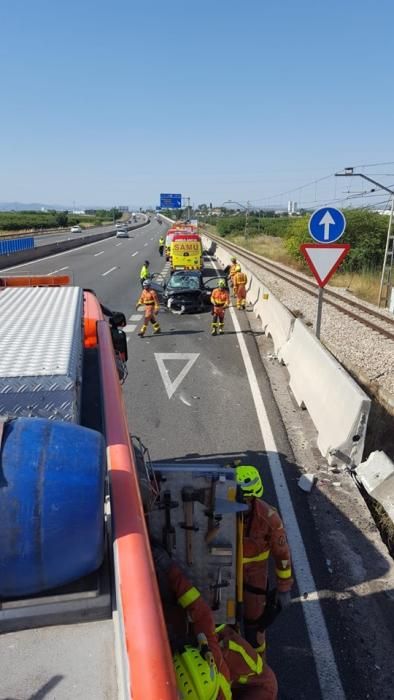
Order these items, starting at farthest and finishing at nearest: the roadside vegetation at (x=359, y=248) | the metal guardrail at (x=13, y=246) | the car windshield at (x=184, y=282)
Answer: the metal guardrail at (x=13, y=246) < the roadside vegetation at (x=359, y=248) < the car windshield at (x=184, y=282)

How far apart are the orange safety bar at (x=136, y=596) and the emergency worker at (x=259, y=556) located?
87 cm

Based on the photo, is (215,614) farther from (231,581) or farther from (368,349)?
(368,349)

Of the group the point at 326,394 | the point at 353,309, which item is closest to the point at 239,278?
the point at 353,309

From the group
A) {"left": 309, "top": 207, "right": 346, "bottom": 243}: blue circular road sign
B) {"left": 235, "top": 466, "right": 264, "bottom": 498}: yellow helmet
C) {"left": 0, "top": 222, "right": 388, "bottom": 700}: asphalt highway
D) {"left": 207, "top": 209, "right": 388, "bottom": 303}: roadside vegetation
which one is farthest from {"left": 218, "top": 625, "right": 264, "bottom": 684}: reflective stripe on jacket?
{"left": 207, "top": 209, "right": 388, "bottom": 303}: roadside vegetation

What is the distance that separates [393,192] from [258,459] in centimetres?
1402

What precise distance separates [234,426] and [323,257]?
2.72m

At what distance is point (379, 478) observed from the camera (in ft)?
17.7

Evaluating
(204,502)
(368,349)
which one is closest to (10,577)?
(204,502)

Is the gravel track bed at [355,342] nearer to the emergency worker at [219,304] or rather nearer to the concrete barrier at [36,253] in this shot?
the emergency worker at [219,304]

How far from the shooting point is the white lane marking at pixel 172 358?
9.11m

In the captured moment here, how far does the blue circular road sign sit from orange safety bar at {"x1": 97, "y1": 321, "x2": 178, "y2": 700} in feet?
19.1

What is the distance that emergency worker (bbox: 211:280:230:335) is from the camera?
12578 millimetres

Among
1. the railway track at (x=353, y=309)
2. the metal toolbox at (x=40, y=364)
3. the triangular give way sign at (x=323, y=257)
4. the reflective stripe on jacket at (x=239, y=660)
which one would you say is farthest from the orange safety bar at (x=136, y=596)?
the railway track at (x=353, y=309)

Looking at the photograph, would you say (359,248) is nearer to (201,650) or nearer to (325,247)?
(325,247)
